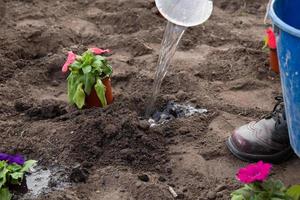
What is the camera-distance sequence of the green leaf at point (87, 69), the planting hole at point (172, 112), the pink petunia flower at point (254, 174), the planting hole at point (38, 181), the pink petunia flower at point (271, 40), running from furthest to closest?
1. the pink petunia flower at point (271, 40)
2. the planting hole at point (172, 112)
3. the green leaf at point (87, 69)
4. the planting hole at point (38, 181)
5. the pink petunia flower at point (254, 174)

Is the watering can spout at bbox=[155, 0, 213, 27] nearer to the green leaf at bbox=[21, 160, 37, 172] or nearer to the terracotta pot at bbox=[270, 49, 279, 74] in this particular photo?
the terracotta pot at bbox=[270, 49, 279, 74]

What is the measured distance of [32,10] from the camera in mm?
3957

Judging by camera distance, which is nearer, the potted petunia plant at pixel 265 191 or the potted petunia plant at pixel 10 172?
the potted petunia plant at pixel 265 191

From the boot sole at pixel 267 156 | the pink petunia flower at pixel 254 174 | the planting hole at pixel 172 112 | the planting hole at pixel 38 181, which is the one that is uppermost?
the pink petunia flower at pixel 254 174

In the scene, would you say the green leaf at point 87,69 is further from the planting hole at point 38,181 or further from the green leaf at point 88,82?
the planting hole at point 38,181

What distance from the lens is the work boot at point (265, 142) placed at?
2.55 m

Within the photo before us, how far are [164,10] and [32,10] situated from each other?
1389 millimetres

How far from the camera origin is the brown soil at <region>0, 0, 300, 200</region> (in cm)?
251

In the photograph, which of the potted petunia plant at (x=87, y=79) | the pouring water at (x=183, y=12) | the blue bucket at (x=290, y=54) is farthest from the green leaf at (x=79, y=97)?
the blue bucket at (x=290, y=54)

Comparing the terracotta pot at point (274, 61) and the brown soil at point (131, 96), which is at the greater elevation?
the terracotta pot at point (274, 61)

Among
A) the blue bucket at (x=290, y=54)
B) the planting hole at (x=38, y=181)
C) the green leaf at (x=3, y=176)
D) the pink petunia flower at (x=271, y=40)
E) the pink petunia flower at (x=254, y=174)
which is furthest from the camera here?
the pink petunia flower at (x=271, y=40)

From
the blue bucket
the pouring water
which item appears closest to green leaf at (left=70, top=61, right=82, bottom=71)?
the pouring water

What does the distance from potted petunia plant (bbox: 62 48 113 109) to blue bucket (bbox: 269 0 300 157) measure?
36.4 inches

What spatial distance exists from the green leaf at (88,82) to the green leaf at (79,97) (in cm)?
2
